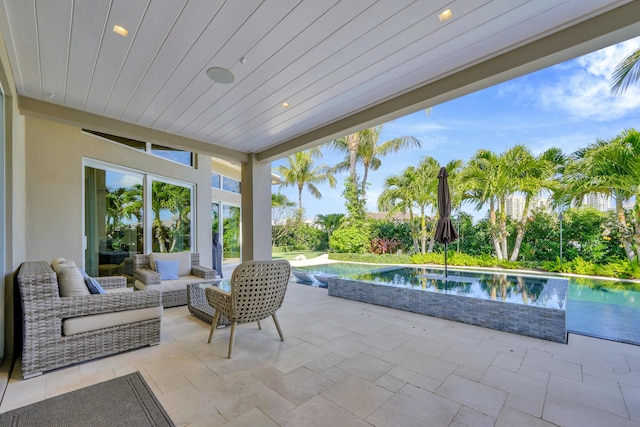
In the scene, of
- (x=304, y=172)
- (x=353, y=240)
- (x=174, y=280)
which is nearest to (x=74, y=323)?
(x=174, y=280)

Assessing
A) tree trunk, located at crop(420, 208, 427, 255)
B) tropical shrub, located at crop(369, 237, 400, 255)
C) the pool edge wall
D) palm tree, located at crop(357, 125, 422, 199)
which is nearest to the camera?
the pool edge wall

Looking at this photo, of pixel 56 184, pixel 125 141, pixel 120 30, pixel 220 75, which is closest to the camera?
pixel 120 30

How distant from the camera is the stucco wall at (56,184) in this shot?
4348mm

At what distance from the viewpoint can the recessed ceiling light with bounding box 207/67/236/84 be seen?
2725 mm

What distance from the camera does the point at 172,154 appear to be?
22.0 ft

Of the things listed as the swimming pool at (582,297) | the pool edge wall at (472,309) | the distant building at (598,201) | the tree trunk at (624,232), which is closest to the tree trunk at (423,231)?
the distant building at (598,201)

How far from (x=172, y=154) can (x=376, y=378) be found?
6576 millimetres

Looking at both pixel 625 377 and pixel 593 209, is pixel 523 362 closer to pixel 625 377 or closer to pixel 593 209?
pixel 625 377

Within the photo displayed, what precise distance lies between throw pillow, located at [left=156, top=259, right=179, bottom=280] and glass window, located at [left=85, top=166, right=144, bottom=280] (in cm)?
129

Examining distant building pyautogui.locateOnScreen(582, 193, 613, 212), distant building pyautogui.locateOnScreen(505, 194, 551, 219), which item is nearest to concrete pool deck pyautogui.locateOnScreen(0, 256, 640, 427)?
distant building pyautogui.locateOnScreen(582, 193, 613, 212)

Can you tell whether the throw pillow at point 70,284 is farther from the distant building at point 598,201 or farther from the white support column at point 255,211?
the distant building at point 598,201

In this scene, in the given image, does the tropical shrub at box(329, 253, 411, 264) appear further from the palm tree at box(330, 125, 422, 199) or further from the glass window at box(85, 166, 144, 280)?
the glass window at box(85, 166, 144, 280)

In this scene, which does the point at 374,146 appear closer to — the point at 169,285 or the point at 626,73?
the point at 626,73

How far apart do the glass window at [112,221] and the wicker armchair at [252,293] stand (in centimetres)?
359
